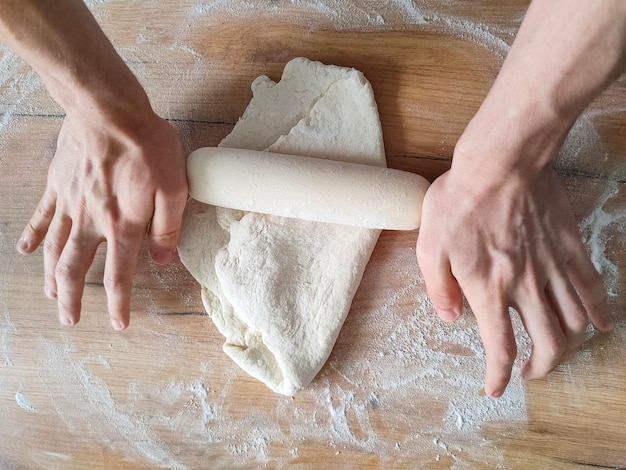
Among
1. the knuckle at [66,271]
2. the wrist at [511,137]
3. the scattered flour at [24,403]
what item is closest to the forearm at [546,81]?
the wrist at [511,137]

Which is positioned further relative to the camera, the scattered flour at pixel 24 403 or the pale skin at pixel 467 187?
Result: the scattered flour at pixel 24 403

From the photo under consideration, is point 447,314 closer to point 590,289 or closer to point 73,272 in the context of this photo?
point 590,289

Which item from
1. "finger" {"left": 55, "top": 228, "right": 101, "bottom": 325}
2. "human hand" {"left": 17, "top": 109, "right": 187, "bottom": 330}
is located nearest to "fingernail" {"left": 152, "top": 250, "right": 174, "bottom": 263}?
"human hand" {"left": 17, "top": 109, "right": 187, "bottom": 330}

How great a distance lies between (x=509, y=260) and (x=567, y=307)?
164 mm

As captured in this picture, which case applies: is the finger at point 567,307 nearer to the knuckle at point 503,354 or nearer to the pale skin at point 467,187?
the pale skin at point 467,187

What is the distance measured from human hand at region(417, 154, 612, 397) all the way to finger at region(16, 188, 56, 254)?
0.78 meters

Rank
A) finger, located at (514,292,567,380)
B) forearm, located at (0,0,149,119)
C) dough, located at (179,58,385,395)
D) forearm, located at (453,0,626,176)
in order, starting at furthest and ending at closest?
1. dough, located at (179,58,385,395)
2. finger, located at (514,292,567,380)
3. forearm, located at (0,0,149,119)
4. forearm, located at (453,0,626,176)

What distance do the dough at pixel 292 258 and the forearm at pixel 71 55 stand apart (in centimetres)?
25

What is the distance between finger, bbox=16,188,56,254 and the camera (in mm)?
1137

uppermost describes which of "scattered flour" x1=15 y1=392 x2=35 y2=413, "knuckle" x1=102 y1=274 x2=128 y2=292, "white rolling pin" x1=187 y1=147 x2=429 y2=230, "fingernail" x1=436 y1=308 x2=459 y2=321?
"white rolling pin" x1=187 y1=147 x2=429 y2=230

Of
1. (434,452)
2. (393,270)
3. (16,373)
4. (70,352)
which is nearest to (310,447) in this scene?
(434,452)

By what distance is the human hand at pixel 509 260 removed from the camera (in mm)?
958

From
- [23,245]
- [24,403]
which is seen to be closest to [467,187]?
[23,245]

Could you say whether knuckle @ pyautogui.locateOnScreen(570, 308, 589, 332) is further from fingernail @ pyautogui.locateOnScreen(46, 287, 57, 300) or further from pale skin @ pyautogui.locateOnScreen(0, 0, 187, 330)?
fingernail @ pyautogui.locateOnScreen(46, 287, 57, 300)
